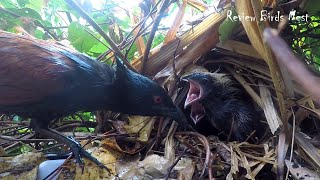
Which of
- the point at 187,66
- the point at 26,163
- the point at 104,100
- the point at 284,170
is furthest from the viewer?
the point at 187,66

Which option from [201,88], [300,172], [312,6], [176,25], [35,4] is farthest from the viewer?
[35,4]

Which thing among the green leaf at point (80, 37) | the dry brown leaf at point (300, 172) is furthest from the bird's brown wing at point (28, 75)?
the dry brown leaf at point (300, 172)

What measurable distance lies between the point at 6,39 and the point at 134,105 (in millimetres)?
566

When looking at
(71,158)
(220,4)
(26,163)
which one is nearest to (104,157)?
(71,158)

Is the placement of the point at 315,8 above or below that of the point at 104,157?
above

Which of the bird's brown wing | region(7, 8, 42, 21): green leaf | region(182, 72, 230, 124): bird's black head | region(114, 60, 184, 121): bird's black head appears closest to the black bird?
region(182, 72, 230, 124): bird's black head

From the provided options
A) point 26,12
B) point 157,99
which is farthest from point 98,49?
point 157,99

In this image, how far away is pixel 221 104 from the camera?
5.90 ft

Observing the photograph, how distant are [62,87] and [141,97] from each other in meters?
0.36

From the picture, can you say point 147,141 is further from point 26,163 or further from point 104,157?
point 26,163

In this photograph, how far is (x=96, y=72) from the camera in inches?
55.4

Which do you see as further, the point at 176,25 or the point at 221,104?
the point at 221,104

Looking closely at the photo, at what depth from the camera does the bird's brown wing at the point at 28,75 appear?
4.08 ft

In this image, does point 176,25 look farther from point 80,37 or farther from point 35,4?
point 35,4
